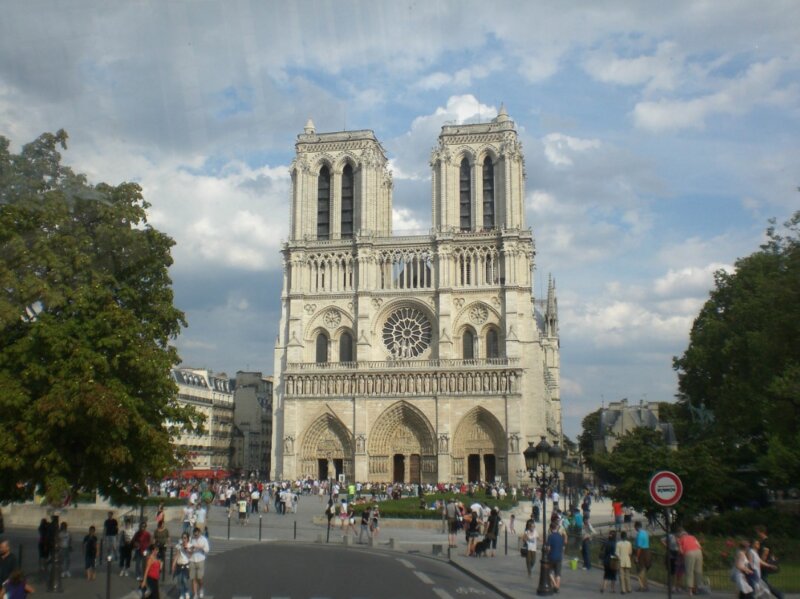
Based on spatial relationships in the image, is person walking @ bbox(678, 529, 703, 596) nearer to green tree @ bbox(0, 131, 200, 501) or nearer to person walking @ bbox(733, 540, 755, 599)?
person walking @ bbox(733, 540, 755, 599)

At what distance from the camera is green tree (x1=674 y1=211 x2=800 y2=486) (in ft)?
74.9

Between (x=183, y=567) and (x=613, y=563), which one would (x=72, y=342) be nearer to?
(x=183, y=567)

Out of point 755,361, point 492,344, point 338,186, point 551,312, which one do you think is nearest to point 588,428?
point 551,312

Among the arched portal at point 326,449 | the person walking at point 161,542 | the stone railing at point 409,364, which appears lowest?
the person walking at point 161,542

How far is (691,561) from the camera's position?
50.3 feet

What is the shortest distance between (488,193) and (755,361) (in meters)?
34.9

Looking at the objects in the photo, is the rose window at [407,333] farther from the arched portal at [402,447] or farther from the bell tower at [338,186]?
the bell tower at [338,186]

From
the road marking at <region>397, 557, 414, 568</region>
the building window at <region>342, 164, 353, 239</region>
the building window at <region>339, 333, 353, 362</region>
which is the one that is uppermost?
the building window at <region>342, 164, 353, 239</region>

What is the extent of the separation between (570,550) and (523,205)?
38.3m

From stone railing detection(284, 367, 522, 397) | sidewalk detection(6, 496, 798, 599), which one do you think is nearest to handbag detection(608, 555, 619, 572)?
sidewalk detection(6, 496, 798, 599)

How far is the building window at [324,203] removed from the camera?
62.5 m

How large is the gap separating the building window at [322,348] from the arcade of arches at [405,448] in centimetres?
443

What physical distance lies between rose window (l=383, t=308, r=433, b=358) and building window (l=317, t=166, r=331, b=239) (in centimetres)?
802

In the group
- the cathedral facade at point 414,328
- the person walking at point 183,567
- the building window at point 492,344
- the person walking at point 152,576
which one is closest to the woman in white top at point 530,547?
the person walking at point 183,567
